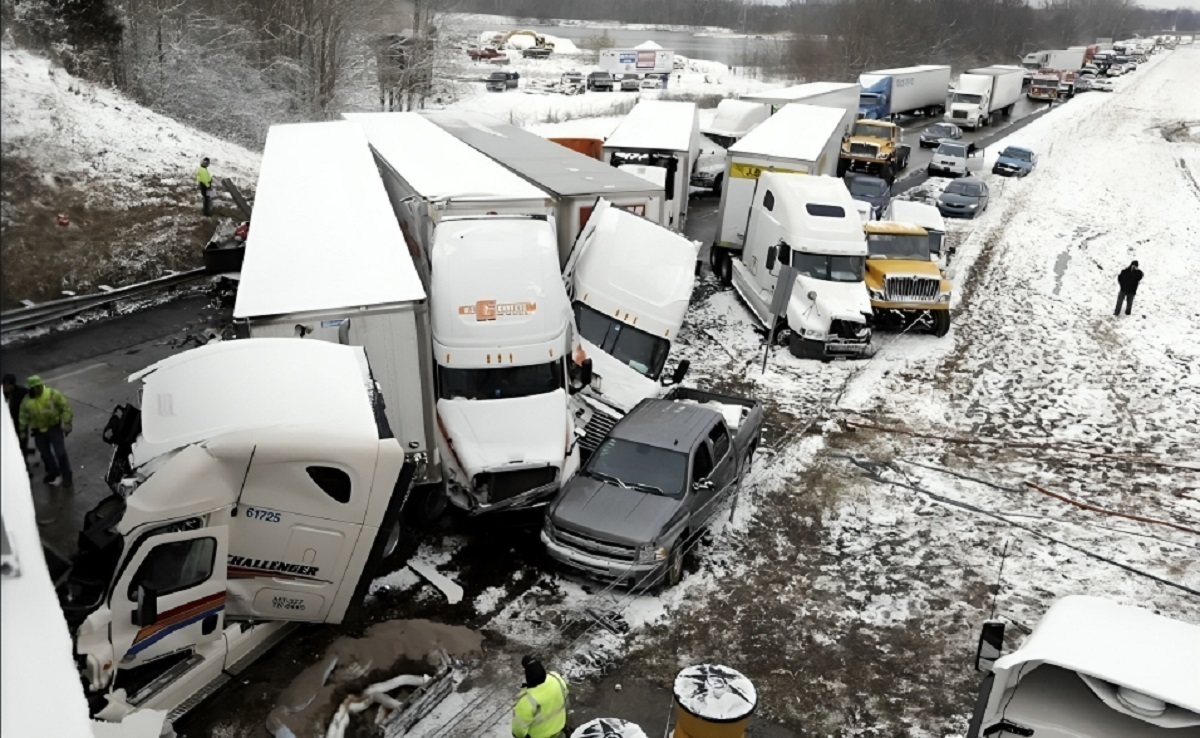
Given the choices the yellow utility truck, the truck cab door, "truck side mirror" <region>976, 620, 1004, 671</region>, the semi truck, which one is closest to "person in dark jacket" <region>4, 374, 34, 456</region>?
the truck cab door

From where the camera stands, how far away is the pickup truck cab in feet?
33.1

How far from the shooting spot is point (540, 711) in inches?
264

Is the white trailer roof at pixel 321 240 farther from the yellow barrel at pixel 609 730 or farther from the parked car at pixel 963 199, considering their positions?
the parked car at pixel 963 199

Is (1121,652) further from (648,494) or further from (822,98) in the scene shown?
A: (822,98)

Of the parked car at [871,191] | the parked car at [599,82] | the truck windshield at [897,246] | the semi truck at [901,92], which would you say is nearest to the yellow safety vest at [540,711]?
the truck windshield at [897,246]

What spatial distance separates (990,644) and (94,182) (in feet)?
76.2

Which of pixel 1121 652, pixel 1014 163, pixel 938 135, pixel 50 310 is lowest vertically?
pixel 1014 163

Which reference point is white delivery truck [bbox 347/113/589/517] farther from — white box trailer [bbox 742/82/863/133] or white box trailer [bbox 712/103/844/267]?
A: white box trailer [bbox 742/82/863/133]

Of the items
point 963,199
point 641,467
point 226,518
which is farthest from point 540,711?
point 963,199

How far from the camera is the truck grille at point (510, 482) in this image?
35.1 feet

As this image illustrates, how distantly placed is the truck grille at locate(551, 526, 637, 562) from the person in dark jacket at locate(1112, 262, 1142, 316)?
16.9 metres

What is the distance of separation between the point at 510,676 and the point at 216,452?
3.68 m

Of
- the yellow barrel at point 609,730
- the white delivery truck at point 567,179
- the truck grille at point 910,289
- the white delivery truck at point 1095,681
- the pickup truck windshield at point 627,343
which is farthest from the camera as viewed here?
the truck grille at point 910,289

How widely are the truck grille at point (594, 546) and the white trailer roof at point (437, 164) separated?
A: 5330mm
